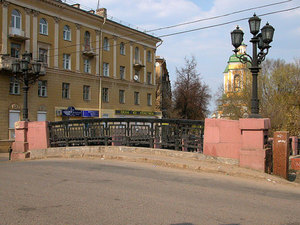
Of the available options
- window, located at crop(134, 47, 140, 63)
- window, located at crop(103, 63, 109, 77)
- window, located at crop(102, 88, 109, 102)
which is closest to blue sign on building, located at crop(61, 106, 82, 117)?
window, located at crop(102, 88, 109, 102)

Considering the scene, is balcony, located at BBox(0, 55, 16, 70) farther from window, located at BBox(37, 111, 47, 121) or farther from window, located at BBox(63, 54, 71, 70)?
window, located at BBox(63, 54, 71, 70)

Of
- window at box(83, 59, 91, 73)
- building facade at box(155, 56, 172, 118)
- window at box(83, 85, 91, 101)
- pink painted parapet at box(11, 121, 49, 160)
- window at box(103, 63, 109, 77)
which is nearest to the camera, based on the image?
pink painted parapet at box(11, 121, 49, 160)

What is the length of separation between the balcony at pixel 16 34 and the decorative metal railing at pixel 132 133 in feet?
52.3

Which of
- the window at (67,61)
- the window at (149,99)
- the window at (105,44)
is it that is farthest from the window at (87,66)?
the window at (149,99)

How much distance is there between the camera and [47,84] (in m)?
32.6

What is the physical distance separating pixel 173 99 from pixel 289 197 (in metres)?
41.7

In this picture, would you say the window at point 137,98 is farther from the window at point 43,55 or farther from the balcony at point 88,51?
the window at point 43,55

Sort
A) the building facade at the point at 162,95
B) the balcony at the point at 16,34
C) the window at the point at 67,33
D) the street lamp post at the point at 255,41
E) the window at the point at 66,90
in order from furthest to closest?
the building facade at the point at 162,95
the window at the point at 67,33
the window at the point at 66,90
the balcony at the point at 16,34
the street lamp post at the point at 255,41

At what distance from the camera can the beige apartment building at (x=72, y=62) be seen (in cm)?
2936

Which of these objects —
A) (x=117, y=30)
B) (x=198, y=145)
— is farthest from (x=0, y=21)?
(x=198, y=145)

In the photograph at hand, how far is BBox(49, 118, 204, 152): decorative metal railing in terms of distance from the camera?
12.2 metres

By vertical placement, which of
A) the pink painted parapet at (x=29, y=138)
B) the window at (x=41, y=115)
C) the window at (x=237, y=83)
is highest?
the window at (x=237, y=83)

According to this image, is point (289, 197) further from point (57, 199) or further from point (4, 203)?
point (4, 203)

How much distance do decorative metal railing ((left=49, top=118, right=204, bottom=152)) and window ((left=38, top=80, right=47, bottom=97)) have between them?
16.4 metres
